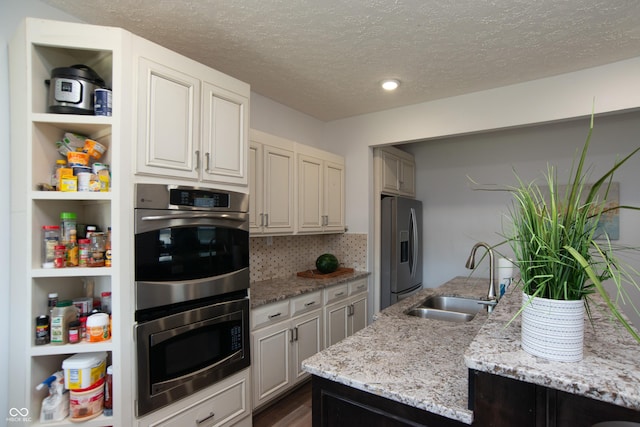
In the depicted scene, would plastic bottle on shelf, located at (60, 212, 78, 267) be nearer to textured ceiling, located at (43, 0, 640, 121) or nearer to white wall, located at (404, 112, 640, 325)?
textured ceiling, located at (43, 0, 640, 121)

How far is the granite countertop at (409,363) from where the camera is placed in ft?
3.39

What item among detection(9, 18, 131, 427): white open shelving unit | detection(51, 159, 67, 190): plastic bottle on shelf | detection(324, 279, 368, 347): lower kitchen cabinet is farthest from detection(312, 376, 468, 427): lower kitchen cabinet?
detection(324, 279, 368, 347): lower kitchen cabinet

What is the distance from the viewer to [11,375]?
4.91 feet

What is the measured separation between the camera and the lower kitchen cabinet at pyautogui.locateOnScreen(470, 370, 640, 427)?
0.79 metres

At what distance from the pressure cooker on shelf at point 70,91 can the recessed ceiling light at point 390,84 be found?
199 centimetres

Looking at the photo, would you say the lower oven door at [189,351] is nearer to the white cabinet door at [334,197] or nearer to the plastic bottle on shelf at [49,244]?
the plastic bottle on shelf at [49,244]

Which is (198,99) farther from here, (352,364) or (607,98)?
(607,98)

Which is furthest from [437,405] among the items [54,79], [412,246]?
[412,246]

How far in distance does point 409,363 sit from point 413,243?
257 cm

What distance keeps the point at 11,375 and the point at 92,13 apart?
5.95 feet

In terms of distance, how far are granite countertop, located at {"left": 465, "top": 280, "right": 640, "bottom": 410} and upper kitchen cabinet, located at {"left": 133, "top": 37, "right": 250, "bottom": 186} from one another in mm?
1522

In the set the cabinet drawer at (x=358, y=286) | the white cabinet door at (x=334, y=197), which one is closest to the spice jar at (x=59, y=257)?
the white cabinet door at (x=334, y=197)

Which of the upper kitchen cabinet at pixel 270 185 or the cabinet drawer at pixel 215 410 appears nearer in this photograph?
the cabinet drawer at pixel 215 410

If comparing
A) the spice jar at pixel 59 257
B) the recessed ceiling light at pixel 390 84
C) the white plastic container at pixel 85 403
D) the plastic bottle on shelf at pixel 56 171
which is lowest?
the white plastic container at pixel 85 403
